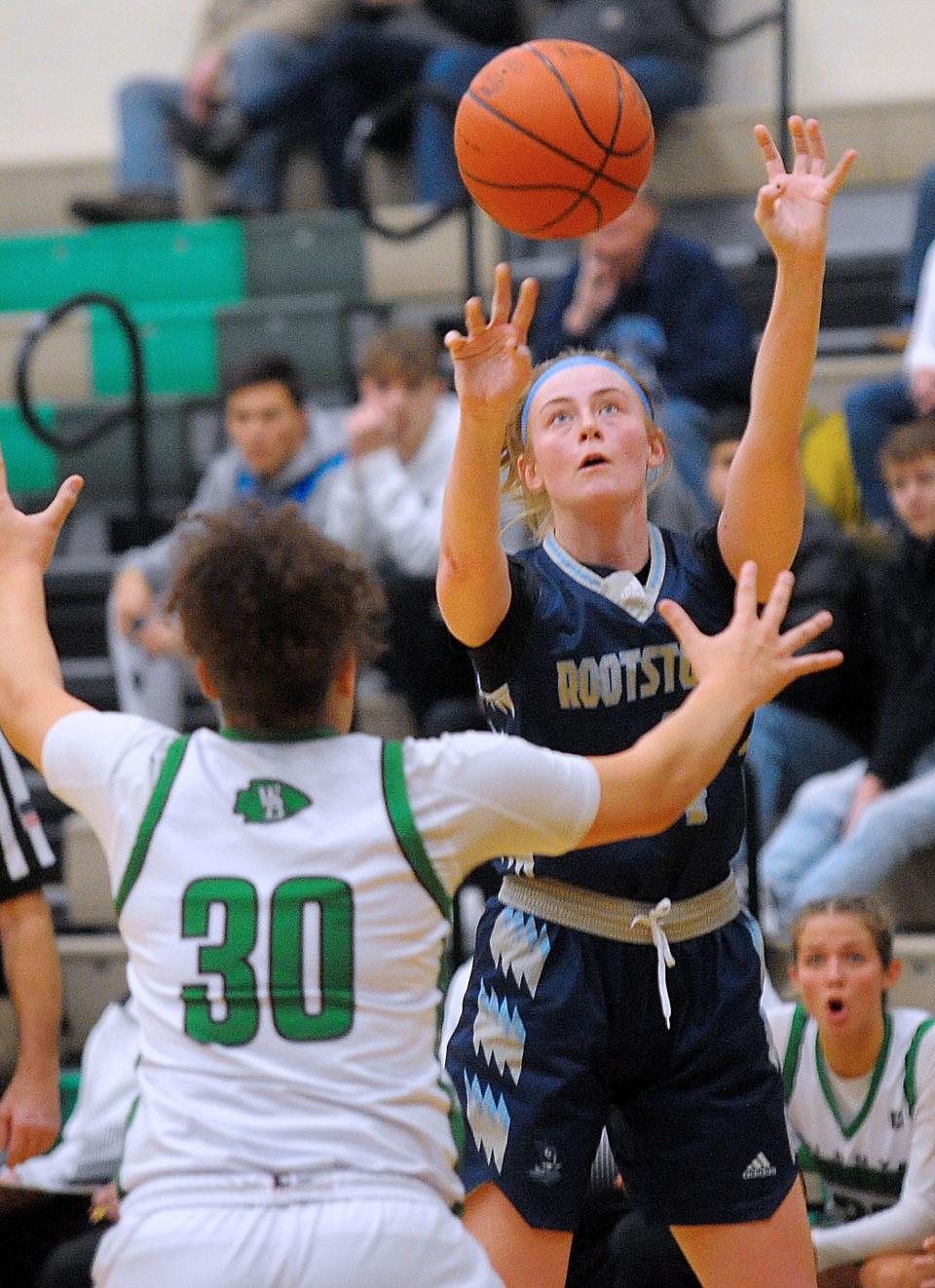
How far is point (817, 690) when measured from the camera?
5434mm

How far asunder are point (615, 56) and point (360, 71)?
143 centimetres

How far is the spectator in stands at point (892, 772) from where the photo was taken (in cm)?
479

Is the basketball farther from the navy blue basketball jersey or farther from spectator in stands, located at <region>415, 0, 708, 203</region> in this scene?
spectator in stands, located at <region>415, 0, 708, 203</region>

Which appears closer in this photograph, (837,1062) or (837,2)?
(837,1062)

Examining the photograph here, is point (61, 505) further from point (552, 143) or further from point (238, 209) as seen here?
point (238, 209)

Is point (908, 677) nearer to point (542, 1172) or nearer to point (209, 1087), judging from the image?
point (542, 1172)

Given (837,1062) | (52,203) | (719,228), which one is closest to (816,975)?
(837,1062)

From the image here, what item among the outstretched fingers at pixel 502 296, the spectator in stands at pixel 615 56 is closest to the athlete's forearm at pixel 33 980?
the outstretched fingers at pixel 502 296

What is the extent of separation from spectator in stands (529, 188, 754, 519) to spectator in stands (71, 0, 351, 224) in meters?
2.79

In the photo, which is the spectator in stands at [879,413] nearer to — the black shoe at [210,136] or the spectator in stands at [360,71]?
the spectator in stands at [360,71]

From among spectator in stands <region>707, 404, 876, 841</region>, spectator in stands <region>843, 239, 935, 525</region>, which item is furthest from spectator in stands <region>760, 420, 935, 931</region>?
spectator in stands <region>843, 239, 935, 525</region>

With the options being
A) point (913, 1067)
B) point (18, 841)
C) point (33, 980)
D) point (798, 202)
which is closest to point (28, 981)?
point (33, 980)

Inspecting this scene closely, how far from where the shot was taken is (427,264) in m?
8.20

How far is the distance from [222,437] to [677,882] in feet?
16.6
